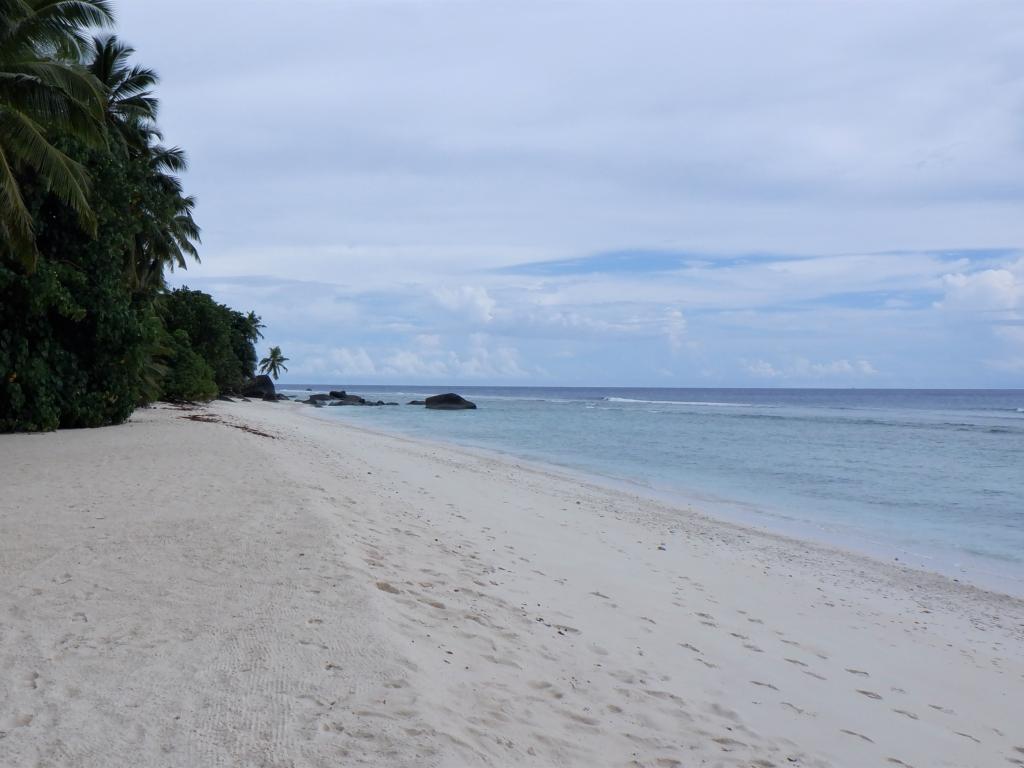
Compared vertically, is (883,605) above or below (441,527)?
below

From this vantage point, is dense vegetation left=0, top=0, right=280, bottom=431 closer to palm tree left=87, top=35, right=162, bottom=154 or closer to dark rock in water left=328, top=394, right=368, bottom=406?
palm tree left=87, top=35, right=162, bottom=154

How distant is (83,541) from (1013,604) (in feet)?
32.0

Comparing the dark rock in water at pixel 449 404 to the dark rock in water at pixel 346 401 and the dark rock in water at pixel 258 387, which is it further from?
the dark rock in water at pixel 258 387

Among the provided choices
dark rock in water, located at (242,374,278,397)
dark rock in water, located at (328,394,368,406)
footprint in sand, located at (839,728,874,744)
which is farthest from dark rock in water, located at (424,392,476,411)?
footprint in sand, located at (839,728,874,744)

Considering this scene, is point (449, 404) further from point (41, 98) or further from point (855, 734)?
point (855, 734)

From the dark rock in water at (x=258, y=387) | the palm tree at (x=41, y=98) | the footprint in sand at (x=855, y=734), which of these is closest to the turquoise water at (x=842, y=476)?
the footprint in sand at (x=855, y=734)

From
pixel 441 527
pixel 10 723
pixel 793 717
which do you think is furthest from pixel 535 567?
pixel 10 723

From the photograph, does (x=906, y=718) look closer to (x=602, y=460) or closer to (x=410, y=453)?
(x=410, y=453)

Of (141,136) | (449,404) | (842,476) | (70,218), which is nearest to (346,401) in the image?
(449,404)

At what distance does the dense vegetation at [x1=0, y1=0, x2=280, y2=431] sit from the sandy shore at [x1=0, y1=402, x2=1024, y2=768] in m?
6.70

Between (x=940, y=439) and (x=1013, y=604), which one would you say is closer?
(x=1013, y=604)

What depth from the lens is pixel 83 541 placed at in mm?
Answer: 6457

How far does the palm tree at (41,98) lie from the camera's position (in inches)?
501

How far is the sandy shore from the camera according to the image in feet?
12.0
